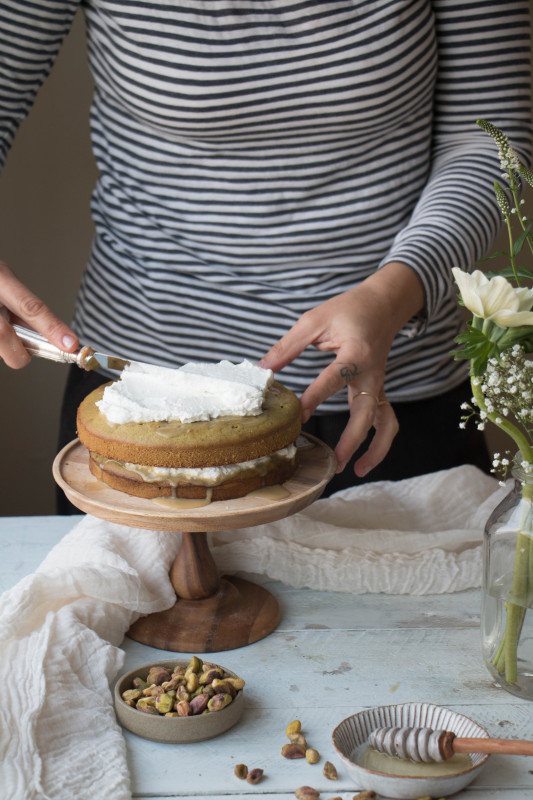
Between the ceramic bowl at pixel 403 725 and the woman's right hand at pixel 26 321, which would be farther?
the woman's right hand at pixel 26 321

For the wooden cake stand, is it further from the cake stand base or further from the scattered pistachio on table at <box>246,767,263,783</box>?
the scattered pistachio on table at <box>246,767,263,783</box>

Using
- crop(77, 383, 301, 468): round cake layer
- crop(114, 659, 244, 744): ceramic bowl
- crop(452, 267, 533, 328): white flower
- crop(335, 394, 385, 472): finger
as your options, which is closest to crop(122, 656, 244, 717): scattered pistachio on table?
crop(114, 659, 244, 744): ceramic bowl

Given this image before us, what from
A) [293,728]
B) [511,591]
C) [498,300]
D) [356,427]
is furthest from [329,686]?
[498,300]

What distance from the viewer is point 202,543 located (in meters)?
1.08

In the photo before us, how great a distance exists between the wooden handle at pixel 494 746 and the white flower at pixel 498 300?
14.4 inches

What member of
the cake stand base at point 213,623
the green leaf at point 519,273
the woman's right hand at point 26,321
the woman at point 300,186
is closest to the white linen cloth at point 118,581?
the cake stand base at point 213,623

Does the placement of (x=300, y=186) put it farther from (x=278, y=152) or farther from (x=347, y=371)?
(x=347, y=371)

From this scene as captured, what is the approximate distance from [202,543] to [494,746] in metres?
0.45

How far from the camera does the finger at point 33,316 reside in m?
1.13

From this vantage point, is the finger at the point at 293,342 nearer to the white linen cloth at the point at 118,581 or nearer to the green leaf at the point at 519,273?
the white linen cloth at the point at 118,581

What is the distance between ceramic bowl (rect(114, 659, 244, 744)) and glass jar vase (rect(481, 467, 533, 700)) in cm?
28

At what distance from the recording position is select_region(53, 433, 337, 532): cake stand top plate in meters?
0.94

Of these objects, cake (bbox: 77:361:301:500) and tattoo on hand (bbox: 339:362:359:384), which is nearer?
cake (bbox: 77:361:301:500)

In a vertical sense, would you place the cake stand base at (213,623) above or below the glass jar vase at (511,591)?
below
